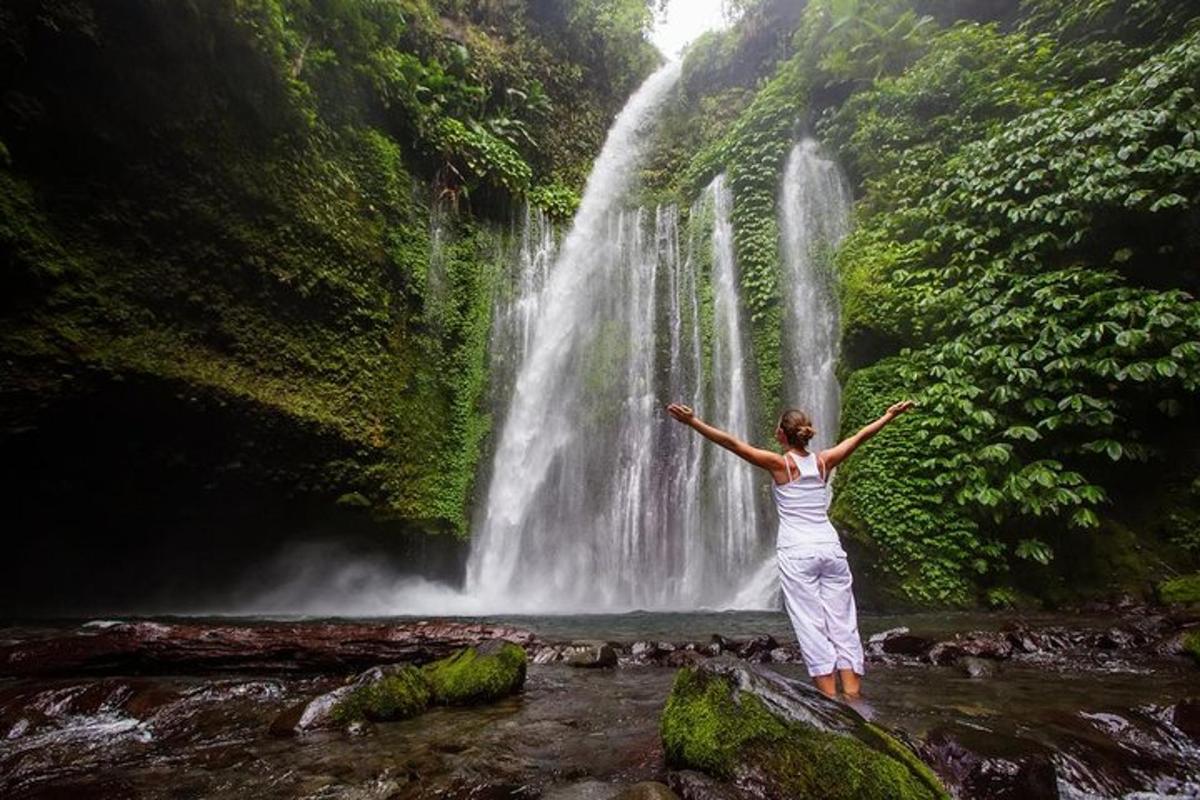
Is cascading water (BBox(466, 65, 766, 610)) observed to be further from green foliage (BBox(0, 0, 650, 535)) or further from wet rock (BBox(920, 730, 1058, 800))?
wet rock (BBox(920, 730, 1058, 800))

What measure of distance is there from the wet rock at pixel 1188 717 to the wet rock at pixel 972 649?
1675mm

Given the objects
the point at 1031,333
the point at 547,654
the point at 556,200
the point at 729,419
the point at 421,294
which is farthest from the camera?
the point at 556,200

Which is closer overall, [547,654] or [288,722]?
[288,722]

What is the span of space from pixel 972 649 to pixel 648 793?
3.99 m

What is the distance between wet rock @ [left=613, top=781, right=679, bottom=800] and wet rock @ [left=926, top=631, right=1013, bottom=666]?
3.52 m

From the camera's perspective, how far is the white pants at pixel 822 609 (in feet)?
10.7

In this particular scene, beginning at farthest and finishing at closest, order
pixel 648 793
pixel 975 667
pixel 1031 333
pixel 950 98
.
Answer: pixel 950 98 < pixel 1031 333 < pixel 975 667 < pixel 648 793

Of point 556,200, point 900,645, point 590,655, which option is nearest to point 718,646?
point 590,655

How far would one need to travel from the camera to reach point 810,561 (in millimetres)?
3320

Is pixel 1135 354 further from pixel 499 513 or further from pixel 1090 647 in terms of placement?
pixel 499 513

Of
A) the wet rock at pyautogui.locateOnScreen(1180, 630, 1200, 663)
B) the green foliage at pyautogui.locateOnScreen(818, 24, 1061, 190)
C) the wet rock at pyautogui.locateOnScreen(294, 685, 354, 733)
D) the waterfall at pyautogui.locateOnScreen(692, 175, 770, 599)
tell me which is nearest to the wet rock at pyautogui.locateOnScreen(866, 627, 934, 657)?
the wet rock at pyautogui.locateOnScreen(1180, 630, 1200, 663)

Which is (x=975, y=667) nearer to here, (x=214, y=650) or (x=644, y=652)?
(x=644, y=652)

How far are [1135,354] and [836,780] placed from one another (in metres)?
6.76

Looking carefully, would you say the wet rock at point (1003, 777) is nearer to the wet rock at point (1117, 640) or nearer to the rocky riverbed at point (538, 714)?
the rocky riverbed at point (538, 714)
